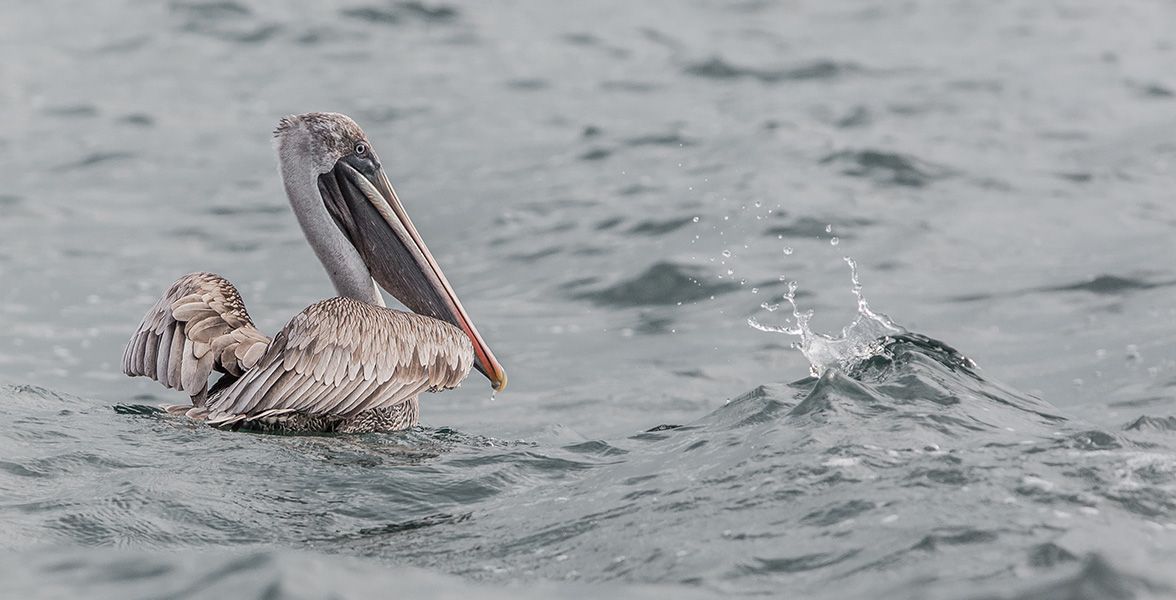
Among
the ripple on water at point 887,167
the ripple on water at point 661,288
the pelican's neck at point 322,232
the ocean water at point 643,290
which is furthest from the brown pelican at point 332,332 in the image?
the ripple on water at point 887,167

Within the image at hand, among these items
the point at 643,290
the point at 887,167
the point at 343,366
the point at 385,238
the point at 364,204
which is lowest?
the point at 643,290

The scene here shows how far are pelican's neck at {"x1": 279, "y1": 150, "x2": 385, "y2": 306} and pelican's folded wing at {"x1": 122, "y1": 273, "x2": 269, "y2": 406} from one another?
50 cm

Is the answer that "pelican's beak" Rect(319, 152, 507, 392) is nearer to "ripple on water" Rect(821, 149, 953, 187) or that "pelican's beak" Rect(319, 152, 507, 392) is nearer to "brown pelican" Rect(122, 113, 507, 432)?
"brown pelican" Rect(122, 113, 507, 432)

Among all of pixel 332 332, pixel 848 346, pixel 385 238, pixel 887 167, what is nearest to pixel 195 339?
pixel 332 332

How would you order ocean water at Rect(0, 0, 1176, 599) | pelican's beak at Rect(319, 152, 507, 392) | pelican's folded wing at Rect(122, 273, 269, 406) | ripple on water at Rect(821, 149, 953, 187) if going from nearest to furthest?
ocean water at Rect(0, 0, 1176, 599) → pelican's folded wing at Rect(122, 273, 269, 406) → pelican's beak at Rect(319, 152, 507, 392) → ripple on water at Rect(821, 149, 953, 187)

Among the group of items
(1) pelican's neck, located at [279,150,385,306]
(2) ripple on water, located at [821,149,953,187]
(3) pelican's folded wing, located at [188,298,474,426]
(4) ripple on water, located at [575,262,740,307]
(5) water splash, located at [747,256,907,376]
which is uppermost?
(1) pelican's neck, located at [279,150,385,306]

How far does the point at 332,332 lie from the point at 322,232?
988 mm

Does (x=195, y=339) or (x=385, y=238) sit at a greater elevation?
(x=385, y=238)

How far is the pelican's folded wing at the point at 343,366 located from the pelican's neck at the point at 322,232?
56 centimetres

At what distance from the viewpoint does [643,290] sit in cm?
885

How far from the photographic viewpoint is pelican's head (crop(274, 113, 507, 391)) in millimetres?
6176

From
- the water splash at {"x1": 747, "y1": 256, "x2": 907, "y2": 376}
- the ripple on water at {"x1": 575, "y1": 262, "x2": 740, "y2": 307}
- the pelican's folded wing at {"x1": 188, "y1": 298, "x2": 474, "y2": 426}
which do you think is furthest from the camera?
the ripple on water at {"x1": 575, "y1": 262, "x2": 740, "y2": 307}

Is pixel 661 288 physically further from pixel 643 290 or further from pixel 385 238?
pixel 385 238

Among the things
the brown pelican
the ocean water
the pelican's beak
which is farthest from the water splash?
the pelican's beak
